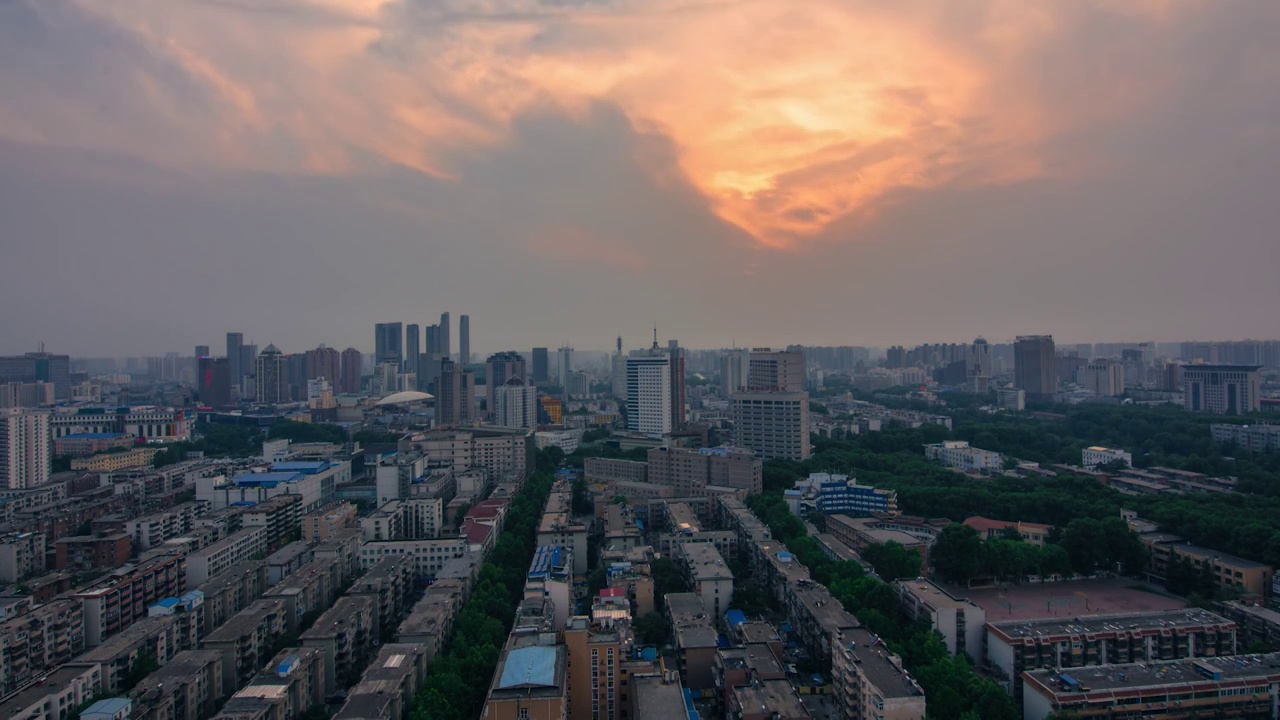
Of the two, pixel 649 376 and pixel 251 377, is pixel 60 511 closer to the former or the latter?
pixel 649 376

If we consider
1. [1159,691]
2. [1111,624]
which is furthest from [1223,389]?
[1159,691]

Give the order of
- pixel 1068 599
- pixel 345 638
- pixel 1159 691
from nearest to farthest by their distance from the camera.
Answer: pixel 1159 691, pixel 345 638, pixel 1068 599

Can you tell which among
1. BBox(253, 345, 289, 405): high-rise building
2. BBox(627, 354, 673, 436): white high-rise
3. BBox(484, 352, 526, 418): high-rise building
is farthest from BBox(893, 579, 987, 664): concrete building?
BBox(253, 345, 289, 405): high-rise building

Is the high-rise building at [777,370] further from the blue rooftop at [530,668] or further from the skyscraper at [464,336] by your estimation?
the skyscraper at [464,336]

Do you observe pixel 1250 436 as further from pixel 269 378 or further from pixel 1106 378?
pixel 269 378

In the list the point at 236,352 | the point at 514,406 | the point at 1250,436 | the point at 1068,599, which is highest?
the point at 236,352

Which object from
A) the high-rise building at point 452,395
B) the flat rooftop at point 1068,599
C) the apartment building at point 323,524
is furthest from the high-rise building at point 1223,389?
the apartment building at point 323,524

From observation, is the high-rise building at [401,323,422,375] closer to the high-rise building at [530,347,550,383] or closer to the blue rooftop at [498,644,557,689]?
the high-rise building at [530,347,550,383]
